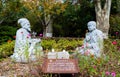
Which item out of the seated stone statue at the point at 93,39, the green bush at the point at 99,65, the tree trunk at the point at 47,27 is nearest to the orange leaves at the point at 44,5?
the tree trunk at the point at 47,27

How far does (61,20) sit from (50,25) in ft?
6.19

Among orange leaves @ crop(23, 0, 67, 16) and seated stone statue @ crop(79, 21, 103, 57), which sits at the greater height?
orange leaves @ crop(23, 0, 67, 16)

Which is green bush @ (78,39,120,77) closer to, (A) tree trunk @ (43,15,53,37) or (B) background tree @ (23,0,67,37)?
(B) background tree @ (23,0,67,37)

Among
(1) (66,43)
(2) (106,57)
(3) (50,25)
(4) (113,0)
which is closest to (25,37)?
(2) (106,57)

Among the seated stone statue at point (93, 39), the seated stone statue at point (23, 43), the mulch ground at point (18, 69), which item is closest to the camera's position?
the mulch ground at point (18, 69)

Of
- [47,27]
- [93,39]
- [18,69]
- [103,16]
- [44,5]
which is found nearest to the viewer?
[18,69]

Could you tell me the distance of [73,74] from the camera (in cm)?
862

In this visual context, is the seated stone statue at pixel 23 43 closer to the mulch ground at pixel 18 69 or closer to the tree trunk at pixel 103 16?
the mulch ground at pixel 18 69

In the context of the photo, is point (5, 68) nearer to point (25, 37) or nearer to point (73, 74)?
point (25, 37)

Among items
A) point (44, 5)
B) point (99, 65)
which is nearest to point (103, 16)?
point (44, 5)

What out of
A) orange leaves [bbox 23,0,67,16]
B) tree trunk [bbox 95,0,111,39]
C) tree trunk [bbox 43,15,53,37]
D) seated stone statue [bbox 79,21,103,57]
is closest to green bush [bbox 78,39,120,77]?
seated stone statue [bbox 79,21,103,57]

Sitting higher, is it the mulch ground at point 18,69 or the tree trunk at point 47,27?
the tree trunk at point 47,27

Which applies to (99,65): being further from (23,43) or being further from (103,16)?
(103,16)

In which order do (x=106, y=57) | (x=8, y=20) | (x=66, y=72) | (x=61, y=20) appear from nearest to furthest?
(x=66, y=72) < (x=106, y=57) < (x=61, y=20) < (x=8, y=20)
